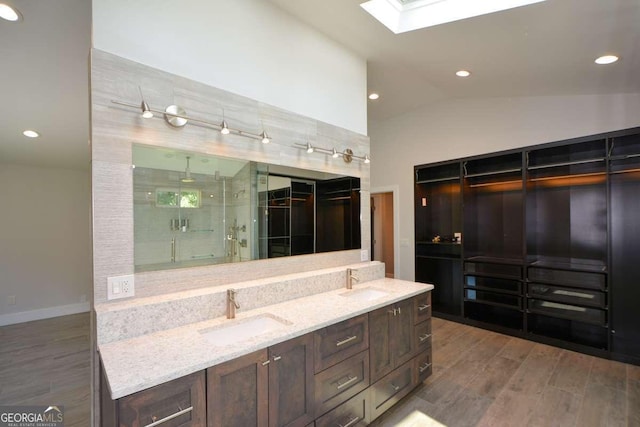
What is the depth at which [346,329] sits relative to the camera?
1928 mm

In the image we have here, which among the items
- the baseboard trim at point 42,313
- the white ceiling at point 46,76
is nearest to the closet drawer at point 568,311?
the white ceiling at point 46,76

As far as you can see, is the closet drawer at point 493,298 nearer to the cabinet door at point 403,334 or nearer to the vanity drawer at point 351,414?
the cabinet door at point 403,334

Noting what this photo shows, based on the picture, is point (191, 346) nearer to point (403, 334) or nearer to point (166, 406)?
point (166, 406)

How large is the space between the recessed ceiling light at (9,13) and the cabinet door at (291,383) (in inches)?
97.2

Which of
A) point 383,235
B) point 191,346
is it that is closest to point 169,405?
point 191,346

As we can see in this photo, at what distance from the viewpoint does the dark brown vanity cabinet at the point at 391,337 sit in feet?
6.97

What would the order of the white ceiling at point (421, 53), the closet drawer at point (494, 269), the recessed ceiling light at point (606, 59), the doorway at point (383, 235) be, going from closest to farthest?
1. the white ceiling at point (421, 53)
2. the recessed ceiling light at point (606, 59)
3. the closet drawer at point (494, 269)
4. the doorway at point (383, 235)

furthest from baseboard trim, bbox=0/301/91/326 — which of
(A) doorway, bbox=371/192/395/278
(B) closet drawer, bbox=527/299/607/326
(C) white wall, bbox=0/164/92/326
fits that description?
(B) closet drawer, bbox=527/299/607/326

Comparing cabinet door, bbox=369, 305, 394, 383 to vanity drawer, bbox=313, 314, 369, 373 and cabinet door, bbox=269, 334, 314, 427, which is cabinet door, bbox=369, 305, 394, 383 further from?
cabinet door, bbox=269, 334, 314, 427

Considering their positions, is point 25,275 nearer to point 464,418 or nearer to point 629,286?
point 464,418

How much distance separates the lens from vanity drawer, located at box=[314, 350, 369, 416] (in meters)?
1.75

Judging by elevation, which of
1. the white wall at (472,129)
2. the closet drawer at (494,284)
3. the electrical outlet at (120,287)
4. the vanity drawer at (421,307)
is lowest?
the closet drawer at (494,284)

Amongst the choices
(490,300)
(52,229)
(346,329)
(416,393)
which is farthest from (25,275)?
(490,300)

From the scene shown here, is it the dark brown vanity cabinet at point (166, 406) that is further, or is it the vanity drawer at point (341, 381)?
the vanity drawer at point (341, 381)
